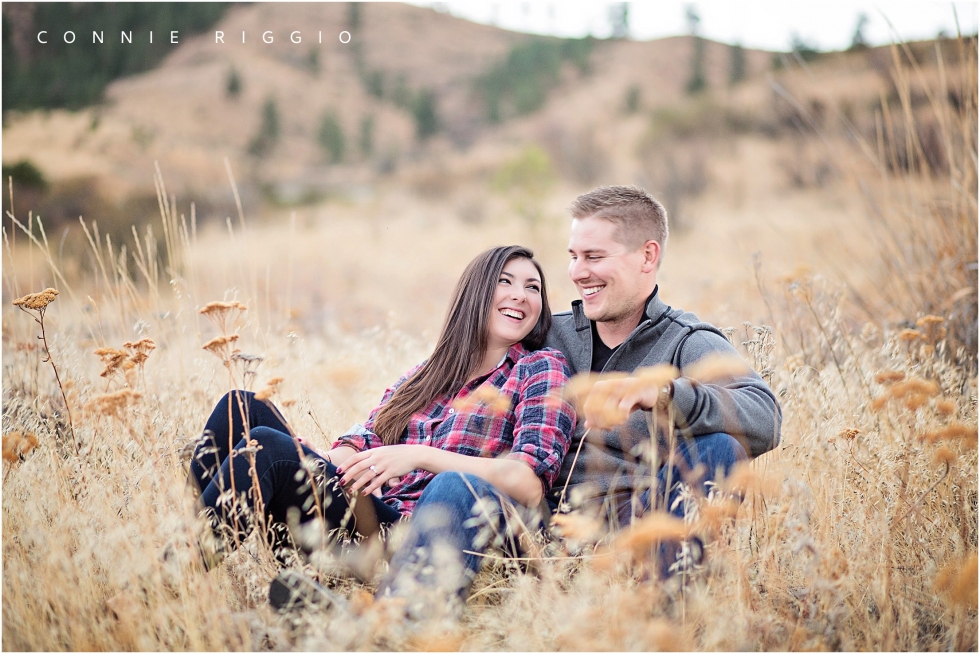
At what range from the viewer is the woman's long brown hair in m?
2.47

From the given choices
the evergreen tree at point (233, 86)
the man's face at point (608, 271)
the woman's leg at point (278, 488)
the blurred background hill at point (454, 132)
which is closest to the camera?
the woman's leg at point (278, 488)

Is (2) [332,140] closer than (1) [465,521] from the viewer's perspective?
No

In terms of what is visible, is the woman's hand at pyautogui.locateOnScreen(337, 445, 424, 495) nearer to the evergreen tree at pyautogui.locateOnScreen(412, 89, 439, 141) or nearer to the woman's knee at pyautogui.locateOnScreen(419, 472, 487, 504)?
the woman's knee at pyautogui.locateOnScreen(419, 472, 487, 504)

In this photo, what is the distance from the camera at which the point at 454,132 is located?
135ft

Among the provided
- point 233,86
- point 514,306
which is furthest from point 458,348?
point 233,86

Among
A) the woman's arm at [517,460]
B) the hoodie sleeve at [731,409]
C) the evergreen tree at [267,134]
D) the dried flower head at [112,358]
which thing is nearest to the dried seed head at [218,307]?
the dried flower head at [112,358]

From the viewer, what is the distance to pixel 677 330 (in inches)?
92.4

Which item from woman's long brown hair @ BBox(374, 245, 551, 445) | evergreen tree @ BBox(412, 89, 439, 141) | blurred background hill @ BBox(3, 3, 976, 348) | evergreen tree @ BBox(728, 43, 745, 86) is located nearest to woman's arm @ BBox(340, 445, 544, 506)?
woman's long brown hair @ BBox(374, 245, 551, 445)

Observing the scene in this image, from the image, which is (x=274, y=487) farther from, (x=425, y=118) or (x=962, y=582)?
(x=425, y=118)

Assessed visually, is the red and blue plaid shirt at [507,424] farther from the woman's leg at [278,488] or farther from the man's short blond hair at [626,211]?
the man's short blond hair at [626,211]

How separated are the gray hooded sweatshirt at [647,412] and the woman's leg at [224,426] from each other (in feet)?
3.30

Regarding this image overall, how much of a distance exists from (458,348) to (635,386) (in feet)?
A: 3.12

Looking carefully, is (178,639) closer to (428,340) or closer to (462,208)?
(428,340)

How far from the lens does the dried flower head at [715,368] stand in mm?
1863
